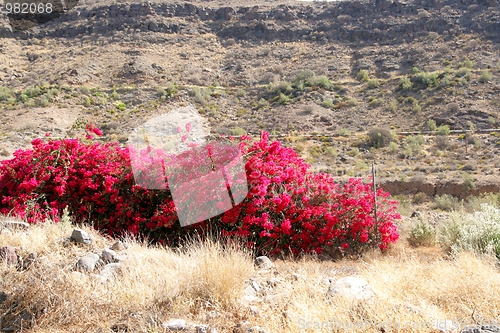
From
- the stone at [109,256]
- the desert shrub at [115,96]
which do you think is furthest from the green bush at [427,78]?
the stone at [109,256]

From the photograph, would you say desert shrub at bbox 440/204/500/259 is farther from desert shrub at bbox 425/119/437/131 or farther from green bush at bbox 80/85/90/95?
green bush at bbox 80/85/90/95

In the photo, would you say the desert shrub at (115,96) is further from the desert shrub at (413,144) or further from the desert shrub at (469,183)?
the desert shrub at (469,183)

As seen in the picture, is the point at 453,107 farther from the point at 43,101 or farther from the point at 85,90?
the point at 43,101

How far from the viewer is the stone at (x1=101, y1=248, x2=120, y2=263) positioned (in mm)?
5520

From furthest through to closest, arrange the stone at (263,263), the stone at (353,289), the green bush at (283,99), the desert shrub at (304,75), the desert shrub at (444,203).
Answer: the desert shrub at (304,75) < the green bush at (283,99) < the desert shrub at (444,203) < the stone at (263,263) < the stone at (353,289)

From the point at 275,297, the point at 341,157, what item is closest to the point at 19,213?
the point at 275,297

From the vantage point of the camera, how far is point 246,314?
4301mm

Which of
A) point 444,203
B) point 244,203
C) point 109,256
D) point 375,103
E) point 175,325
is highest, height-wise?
point 175,325

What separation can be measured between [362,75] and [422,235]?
3489 cm

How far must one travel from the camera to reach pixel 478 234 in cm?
652

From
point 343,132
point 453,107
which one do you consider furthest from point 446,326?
point 453,107

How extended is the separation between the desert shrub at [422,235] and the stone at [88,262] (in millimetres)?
5519

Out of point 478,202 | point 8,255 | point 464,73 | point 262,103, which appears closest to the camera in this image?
point 8,255

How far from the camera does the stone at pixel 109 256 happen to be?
18.1 feet
